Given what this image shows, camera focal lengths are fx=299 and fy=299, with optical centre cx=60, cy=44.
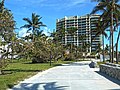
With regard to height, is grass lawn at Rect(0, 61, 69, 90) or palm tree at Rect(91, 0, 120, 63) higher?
palm tree at Rect(91, 0, 120, 63)

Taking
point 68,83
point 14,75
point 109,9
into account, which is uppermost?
point 109,9

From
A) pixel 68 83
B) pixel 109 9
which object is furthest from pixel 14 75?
pixel 109 9

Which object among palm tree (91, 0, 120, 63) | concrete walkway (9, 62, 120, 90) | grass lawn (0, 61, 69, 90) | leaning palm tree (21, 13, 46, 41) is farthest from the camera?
leaning palm tree (21, 13, 46, 41)

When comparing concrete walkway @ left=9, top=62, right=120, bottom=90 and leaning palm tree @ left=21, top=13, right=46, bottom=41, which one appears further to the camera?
leaning palm tree @ left=21, top=13, right=46, bottom=41

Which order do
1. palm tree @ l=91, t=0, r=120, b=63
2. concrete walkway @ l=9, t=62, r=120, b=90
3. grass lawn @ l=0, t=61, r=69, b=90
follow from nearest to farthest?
concrete walkway @ l=9, t=62, r=120, b=90, grass lawn @ l=0, t=61, r=69, b=90, palm tree @ l=91, t=0, r=120, b=63

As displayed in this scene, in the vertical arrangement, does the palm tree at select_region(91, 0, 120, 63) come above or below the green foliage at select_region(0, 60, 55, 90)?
above

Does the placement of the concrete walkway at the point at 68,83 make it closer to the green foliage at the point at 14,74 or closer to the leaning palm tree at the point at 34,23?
the green foliage at the point at 14,74

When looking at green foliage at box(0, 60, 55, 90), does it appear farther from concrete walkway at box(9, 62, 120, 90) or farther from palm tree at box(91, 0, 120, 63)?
palm tree at box(91, 0, 120, 63)

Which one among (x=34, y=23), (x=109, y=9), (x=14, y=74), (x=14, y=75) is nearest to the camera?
(x=14, y=75)

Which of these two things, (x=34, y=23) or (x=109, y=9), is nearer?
(x=109, y=9)

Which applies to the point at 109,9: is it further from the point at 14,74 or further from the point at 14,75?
the point at 14,75

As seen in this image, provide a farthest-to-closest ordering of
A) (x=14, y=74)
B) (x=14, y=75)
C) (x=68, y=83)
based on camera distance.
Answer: (x=14, y=74)
(x=14, y=75)
(x=68, y=83)

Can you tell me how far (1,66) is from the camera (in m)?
20.3

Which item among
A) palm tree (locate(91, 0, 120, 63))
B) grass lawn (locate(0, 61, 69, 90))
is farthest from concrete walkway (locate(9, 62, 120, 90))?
palm tree (locate(91, 0, 120, 63))
